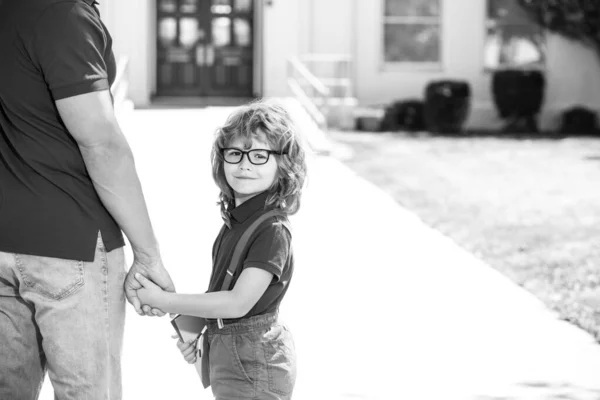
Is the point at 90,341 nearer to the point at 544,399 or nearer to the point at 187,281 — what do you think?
the point at 544,399

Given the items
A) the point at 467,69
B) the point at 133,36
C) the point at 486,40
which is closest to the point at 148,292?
the point at 133,36

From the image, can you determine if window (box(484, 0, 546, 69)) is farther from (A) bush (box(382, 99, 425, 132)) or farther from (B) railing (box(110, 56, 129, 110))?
(B) railing (box(110, 56, 129, 110))

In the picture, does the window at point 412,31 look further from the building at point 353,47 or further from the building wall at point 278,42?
the building wall at point 278,42

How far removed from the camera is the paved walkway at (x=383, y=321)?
527cm

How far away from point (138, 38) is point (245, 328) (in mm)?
18555

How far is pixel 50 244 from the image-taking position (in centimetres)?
281

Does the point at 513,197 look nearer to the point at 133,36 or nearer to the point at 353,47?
the point at 353,47

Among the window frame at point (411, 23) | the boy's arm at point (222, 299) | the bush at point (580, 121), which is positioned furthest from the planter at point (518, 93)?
the boy's arm at point (222, 299)

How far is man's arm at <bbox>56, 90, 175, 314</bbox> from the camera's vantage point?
→ 276 cm

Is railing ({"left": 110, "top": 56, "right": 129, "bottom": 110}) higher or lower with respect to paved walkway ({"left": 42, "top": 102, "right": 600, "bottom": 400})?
higher

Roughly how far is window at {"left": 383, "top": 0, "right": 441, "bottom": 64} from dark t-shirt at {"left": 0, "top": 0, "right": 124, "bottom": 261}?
67.1ft

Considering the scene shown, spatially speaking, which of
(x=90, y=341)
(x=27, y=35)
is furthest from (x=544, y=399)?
(x=27, y=35)

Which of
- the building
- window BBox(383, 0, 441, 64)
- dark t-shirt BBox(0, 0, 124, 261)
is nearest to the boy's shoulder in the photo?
dark t-shirt BBox(0, 0, 124, 261)

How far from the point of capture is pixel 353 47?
2255 centimetres
